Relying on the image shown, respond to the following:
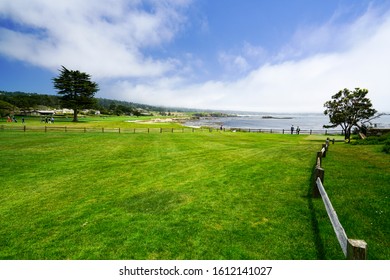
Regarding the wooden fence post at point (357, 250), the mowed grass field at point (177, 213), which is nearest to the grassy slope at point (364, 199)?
the mowed grass field at point (177, 213)

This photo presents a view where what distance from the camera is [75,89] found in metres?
69.9

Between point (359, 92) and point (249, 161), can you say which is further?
point (359, 92)

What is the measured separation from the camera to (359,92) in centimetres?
3519

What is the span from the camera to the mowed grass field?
5.43 m

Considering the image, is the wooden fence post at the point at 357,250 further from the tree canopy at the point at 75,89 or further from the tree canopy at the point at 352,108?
the tree canopy at the point at 75,89

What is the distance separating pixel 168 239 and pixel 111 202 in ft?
11.9

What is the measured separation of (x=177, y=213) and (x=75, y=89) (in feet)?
247

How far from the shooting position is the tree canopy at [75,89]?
67.9 meters

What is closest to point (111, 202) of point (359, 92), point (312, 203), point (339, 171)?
A: point (312, 203)

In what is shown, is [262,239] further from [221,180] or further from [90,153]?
[90,153]

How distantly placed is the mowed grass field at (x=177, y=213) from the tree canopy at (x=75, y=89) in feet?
207

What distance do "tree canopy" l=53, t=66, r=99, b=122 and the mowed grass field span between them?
63223 millimetres

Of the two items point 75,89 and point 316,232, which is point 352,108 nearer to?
point 316,232

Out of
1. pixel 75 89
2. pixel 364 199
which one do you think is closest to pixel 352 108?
pixel 364 199
